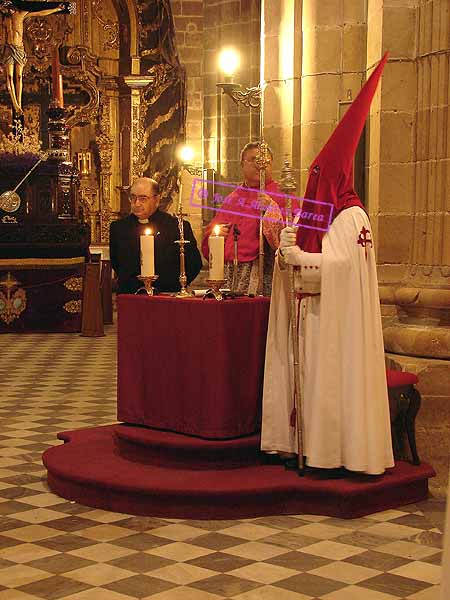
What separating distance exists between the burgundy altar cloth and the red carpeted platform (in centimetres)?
11

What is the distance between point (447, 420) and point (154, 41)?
51.1 feet

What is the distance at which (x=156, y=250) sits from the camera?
23.3 feet

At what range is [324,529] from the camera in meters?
5.20

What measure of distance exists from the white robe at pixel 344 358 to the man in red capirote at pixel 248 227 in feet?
2.77

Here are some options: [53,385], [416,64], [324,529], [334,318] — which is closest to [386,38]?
[416,64]

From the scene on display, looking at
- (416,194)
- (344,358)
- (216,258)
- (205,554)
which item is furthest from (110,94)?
(205,554)

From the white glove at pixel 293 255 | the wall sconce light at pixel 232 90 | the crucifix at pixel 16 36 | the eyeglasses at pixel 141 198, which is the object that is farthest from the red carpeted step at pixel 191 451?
the crucifix at pixel 16 36

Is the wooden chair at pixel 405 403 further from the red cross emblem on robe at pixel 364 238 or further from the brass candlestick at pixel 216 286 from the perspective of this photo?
the brass candlestick at pixel 216 286

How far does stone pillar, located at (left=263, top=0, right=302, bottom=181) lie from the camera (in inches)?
340

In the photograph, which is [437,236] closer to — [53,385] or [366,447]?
[366,447]

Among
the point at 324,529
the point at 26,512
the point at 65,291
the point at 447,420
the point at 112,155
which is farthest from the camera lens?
the point at 112,155

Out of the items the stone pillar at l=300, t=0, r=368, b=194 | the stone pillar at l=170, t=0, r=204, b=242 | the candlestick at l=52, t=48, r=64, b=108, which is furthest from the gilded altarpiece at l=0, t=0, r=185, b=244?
the stone pillar at l=300, t=0, r=368, b=194

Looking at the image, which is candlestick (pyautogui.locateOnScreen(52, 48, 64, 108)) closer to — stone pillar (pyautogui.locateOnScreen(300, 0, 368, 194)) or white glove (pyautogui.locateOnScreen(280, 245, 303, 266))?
stone pillar (pyautogui.locateOnScreen(300, 0, 368, 194))

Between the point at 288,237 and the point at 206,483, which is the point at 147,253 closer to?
the point at 288,237
